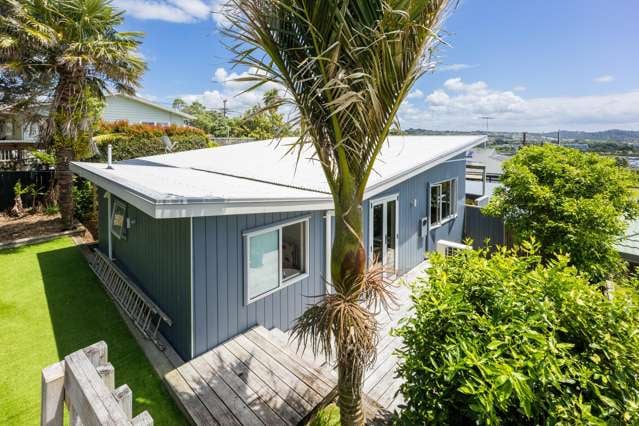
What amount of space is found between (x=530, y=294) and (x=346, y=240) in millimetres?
1479

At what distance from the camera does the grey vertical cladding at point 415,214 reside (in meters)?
8.41

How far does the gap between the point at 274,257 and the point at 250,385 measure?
192cm

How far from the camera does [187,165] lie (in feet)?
30.0

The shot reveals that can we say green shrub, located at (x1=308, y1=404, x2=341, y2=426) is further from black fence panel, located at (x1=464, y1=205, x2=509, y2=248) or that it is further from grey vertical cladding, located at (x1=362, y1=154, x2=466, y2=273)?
black fence panel, located at (x1=464, y1=205, x2=509, y2=248)

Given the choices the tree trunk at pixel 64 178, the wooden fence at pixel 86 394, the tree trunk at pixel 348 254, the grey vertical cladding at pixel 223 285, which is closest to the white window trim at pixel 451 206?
the grey vertical cladding at pixel 223 285

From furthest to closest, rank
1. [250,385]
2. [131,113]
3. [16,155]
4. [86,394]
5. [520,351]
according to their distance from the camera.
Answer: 1. [131,113]
2. [16,155]
3. [250,385]
4. [520,351]
5. [86,394]

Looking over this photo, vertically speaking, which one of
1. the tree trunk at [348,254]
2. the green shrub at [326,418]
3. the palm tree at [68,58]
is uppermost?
the palm tree at [68,58]

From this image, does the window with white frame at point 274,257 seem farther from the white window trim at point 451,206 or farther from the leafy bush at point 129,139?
the leafy bush at point 129,139

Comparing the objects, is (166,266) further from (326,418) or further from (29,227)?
(29,227)

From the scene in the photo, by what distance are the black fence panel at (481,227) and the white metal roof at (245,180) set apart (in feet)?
7.96

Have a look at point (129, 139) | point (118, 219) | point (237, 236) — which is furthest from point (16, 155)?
point (237, 236)

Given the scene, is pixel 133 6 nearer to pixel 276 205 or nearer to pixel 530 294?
pixel 276 205

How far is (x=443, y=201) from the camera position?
34.6ft

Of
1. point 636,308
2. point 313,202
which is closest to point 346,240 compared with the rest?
point 636,308
